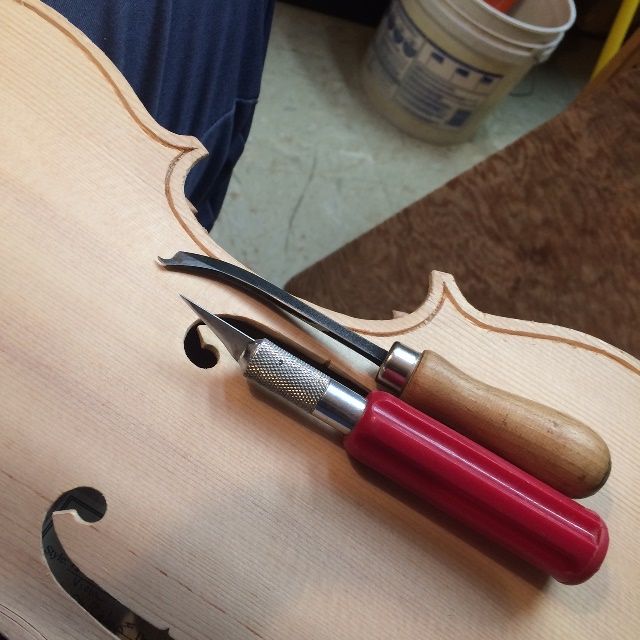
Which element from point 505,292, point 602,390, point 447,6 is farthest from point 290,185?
point 602,390

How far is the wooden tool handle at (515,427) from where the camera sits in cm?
57

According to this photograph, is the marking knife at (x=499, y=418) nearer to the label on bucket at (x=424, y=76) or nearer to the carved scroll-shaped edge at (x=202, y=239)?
the carved scroll-shaped edge at (x=202, y=239)

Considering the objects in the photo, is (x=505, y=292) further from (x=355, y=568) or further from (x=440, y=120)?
(x=440, y=120)

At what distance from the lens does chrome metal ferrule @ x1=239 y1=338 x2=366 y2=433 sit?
568 millimetres

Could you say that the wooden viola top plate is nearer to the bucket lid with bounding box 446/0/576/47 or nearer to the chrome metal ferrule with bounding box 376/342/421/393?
the chrome metal ferrule with bounding box 376/342/421/393

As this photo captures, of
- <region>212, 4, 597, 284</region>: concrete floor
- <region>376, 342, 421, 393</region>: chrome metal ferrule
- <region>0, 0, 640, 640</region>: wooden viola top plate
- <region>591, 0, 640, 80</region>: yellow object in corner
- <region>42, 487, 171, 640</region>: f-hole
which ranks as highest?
<region>591, 0, 640, 80</region>: yellow object in corner

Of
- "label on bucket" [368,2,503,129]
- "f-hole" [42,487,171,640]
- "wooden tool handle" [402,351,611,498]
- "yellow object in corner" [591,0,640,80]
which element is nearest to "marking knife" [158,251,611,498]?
"wooden tool handle" [402,351,611,498]

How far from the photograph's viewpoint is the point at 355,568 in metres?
0.58

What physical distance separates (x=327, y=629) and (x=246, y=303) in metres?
0.32

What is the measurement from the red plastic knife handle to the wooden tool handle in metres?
0.02

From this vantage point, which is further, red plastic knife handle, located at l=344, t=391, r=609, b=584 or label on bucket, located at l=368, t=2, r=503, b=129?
label on bucket, located at l=368, t=2, r=503, b=129

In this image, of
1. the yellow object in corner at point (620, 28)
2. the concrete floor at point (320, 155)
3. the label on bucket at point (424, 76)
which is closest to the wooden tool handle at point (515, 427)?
the concrete floor at point (320, 155)

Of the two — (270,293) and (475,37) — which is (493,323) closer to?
(270,293)

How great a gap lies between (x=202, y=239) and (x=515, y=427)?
37 centimetres
